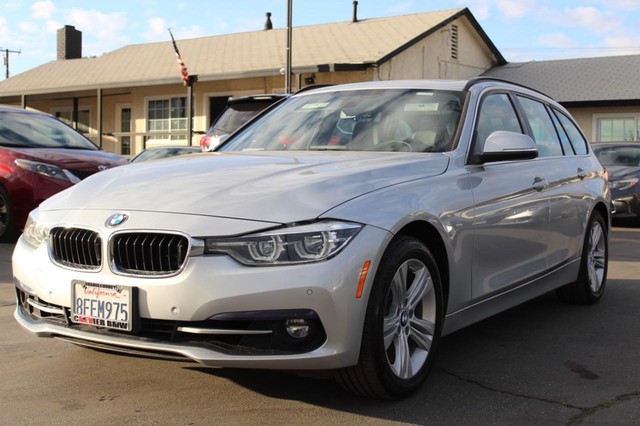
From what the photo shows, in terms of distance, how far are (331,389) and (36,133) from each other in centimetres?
714

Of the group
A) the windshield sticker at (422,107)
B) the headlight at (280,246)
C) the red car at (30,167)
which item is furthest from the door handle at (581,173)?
the red car at (30,167)

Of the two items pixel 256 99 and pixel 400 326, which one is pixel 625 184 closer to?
pixel 256 99

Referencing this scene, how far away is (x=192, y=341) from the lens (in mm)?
3146

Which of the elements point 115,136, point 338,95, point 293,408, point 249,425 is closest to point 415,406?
point 293,408

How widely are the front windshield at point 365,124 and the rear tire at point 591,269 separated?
78.1 inches

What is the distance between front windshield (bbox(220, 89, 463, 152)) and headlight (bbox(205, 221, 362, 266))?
1364 mm

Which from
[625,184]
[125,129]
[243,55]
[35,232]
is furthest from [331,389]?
[125,129]

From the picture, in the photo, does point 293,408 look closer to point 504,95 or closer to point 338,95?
point 338,95

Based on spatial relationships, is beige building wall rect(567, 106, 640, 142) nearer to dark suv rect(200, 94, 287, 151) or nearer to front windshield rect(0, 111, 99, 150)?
dark suv rect(200, 94, 287, 151)

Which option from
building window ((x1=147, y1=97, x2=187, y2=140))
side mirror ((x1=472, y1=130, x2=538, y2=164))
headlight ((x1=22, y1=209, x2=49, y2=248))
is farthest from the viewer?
building window ((x1=147, y1=97, x2=187, y2=140))

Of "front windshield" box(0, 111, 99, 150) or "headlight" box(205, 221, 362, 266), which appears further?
"front windshield" box(0, 111, 99, 150)

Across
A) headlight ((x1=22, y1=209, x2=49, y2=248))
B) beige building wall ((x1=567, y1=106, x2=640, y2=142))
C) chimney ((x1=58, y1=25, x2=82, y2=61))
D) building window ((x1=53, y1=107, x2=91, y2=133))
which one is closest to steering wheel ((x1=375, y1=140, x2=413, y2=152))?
headlight ((x1=22, y1=209, x2=49, y2=248))

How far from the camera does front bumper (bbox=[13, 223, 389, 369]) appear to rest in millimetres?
3070

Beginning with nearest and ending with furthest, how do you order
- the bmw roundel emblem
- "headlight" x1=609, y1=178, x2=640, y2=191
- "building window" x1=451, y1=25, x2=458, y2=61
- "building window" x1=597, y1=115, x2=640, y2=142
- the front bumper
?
the front bumper, the bmw roundel emblem, "headlight" x1=609, y1=178, x2=640, y2=191, "building window" x1=597, y1=115, x2=640, y2=142, "building window" x1=451, y1=25, x2=458, y2=61
